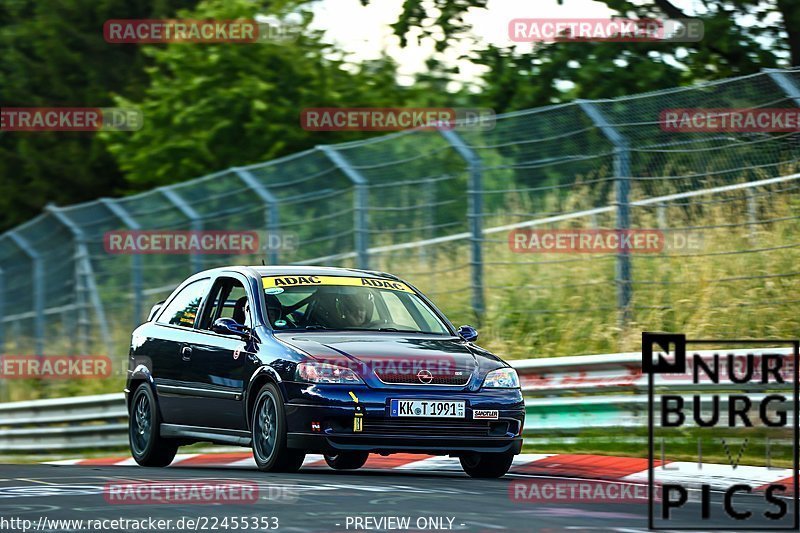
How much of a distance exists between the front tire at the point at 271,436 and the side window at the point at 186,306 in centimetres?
174

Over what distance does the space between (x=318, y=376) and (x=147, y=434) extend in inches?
118

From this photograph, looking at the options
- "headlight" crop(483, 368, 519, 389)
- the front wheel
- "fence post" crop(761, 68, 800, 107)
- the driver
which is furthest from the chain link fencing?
the front wheel

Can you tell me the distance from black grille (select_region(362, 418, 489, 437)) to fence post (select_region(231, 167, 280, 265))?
826 cm

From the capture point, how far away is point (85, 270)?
2341 cm

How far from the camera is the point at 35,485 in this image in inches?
425

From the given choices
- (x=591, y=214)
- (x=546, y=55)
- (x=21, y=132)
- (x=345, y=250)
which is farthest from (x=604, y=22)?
(x=21, y=132)

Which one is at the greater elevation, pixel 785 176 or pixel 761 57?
pixel 761 57

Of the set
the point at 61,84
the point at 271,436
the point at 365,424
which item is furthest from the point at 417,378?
the point at 61,84

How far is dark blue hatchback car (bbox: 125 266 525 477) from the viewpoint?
35.5 feet

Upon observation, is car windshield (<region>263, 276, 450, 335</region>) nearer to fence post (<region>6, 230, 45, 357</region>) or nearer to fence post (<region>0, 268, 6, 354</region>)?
fence post (<region>6, 230, 45, 357</region>)

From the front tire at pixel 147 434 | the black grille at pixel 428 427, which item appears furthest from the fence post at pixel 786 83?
the front tire at pixel 147 434

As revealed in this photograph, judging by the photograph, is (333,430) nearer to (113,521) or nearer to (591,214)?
(113,521)

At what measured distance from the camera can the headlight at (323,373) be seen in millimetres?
10844

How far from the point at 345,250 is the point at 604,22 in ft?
22.7
